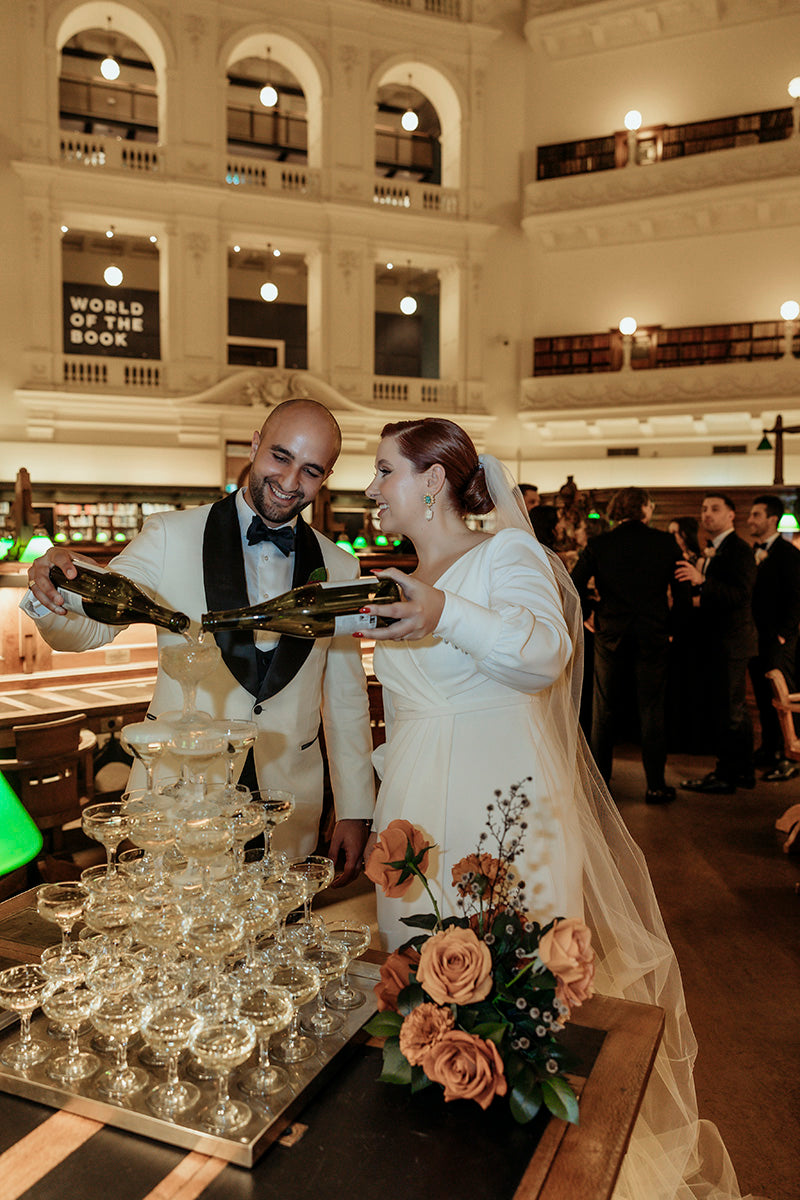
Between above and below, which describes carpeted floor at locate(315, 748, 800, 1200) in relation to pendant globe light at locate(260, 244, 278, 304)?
below

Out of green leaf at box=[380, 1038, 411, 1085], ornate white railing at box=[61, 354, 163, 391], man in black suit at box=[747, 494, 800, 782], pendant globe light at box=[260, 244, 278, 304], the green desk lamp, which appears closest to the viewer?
the green desk lamp

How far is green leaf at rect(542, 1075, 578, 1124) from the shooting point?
120cm

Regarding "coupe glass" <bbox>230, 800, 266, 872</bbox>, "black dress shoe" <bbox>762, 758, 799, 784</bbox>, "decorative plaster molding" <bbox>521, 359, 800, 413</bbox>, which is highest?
"decorative plaster molding" <bbox>521, 359, 800, 413</bbox>

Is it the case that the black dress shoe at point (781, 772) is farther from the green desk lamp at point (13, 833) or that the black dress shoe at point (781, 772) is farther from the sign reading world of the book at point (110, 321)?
the sign reading world of the book at point (110, 321)

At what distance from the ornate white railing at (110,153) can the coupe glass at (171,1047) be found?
14.6 meters

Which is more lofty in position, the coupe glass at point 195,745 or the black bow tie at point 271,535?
the black bow tie at point 271,535

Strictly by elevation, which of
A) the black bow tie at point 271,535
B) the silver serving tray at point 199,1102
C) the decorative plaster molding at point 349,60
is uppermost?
the decorative plaster molding at point 349,60

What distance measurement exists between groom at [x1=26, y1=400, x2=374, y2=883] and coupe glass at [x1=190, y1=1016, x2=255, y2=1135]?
1.02 meters

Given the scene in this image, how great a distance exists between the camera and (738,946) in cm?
388

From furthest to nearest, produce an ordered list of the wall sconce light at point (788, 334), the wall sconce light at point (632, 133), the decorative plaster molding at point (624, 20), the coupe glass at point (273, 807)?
1. the wall sconce light at point (632, 133)
2. the decorative plaster molding at point (624, 20)
3. the wall sconce light at point (788, 334)
4. the coupe glass at point (273, 807)

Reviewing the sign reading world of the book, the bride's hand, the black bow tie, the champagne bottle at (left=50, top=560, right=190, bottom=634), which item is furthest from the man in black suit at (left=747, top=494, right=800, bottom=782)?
the sign reading world of the book

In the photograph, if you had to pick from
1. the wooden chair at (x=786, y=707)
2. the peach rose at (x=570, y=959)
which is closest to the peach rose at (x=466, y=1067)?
the peach rose at (x=570, y=959)

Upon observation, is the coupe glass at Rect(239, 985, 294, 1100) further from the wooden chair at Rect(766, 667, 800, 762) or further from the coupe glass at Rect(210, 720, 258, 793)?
the wooden chair at Rect(766, 667, 800, 762)

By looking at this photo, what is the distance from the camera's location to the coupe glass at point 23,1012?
1.38 meters
